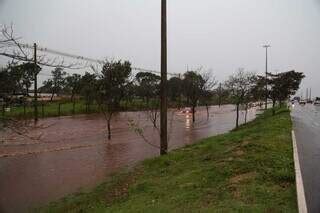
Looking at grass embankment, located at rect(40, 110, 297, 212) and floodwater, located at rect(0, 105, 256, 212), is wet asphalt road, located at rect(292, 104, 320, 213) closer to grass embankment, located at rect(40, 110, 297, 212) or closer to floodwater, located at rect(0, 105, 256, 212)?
grass embankment, located at rect(40, 110, 297, 212)

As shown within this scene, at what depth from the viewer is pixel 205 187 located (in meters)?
8.78

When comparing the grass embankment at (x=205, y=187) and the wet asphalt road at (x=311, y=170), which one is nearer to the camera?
the grass embankment at (x=205, y=187)

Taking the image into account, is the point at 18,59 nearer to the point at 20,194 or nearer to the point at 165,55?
the point at 20,194

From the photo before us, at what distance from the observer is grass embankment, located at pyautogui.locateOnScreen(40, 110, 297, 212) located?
7.43 meters

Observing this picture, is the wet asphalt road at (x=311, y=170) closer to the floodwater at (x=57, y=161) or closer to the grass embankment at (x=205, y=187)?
the grass embankment at (x=205, y=187)

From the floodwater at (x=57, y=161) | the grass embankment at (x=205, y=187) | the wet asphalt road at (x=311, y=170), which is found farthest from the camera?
the floodwater at (x=57, y=161)

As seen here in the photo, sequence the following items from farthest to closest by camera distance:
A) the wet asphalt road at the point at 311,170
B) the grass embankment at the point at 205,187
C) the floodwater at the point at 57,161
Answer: the floodwater at the point at 57,161
the wet asphalt road at the point at 311,170
the grass embankment at the point at 205,187

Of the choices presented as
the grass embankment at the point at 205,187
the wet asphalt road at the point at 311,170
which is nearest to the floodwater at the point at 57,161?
the grass embankment at the point at 205,187

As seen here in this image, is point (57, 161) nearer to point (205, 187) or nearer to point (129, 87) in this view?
point (205, 187)

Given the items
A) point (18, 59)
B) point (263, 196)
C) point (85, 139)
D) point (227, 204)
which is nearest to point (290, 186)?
point (263, 196)

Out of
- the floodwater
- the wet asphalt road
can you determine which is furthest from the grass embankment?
the floodwater

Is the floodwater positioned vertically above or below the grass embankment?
below

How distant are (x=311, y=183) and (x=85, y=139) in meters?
17.0

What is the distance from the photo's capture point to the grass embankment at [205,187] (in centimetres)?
743
